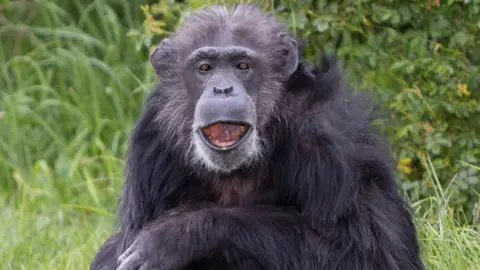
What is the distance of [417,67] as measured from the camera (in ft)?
18.5

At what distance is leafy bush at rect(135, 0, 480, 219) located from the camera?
5.59m

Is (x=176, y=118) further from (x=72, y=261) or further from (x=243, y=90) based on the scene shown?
(x=72, y=261)

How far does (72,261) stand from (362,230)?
6.28ft

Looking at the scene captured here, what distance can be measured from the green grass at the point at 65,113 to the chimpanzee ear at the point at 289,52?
71.9 inches

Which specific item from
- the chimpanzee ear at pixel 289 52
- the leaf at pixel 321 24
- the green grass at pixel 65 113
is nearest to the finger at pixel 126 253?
the chimpanzee ear at pixel 289 52

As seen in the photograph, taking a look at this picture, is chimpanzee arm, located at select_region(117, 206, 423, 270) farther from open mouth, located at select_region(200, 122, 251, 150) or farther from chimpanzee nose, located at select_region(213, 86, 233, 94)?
chimpanzee nose, located at select_region(213, 86, 233, 94)

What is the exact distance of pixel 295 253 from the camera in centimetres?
428

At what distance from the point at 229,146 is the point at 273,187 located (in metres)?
0.33

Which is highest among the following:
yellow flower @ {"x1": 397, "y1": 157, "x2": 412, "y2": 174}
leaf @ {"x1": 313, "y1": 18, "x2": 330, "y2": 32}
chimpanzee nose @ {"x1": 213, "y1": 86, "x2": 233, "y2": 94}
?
leaf @ {"x1": 313, "y1": 18, "x2": 330, "y2": 32}

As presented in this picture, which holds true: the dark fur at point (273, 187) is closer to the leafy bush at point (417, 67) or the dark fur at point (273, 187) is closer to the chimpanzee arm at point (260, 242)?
the chimpanzee arm at point (260, 242)

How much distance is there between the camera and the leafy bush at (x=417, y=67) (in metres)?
5.59

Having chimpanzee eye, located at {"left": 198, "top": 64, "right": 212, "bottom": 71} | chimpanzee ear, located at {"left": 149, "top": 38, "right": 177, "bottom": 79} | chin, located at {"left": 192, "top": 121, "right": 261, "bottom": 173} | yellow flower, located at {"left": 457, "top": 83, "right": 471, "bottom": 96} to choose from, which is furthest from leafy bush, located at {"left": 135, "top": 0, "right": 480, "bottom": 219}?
chin, located at {"left": 192, "top": 121, "right": 261, "bottom": 173}

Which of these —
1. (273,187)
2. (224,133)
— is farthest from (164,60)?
(273,187)

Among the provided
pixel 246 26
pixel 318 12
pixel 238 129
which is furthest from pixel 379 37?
pixel 238 129
